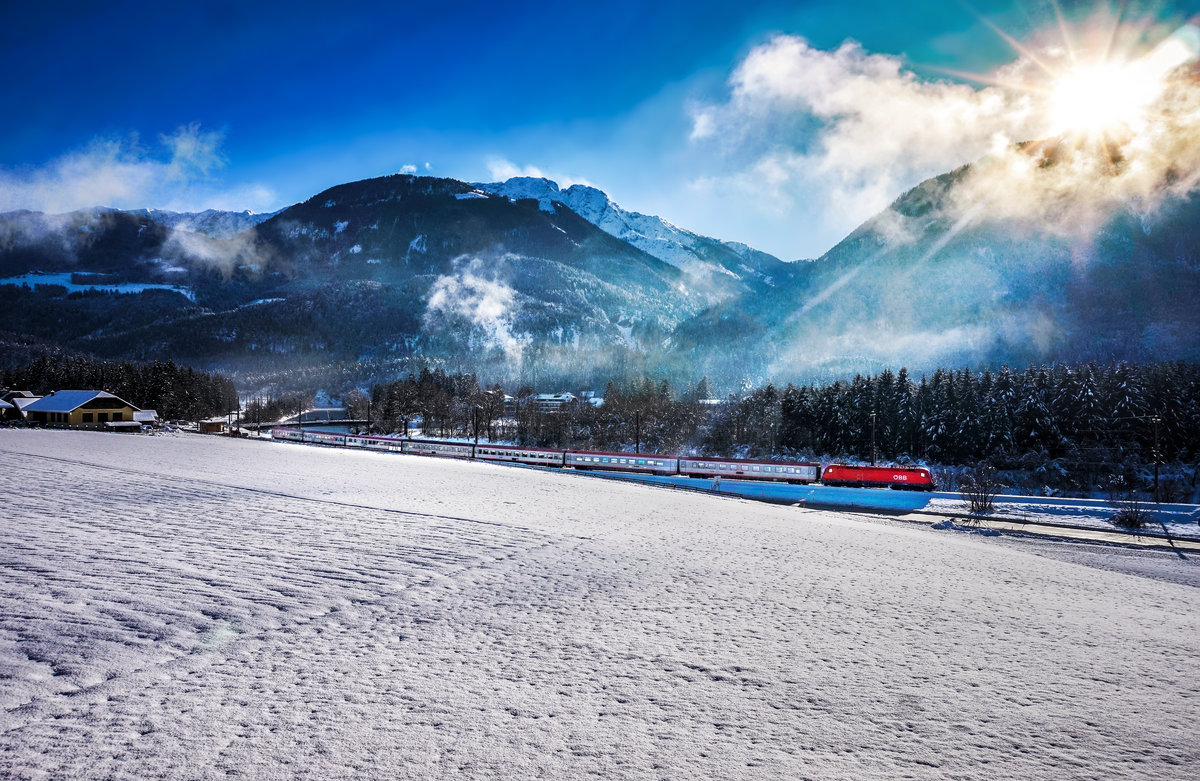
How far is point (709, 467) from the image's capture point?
1593 inches

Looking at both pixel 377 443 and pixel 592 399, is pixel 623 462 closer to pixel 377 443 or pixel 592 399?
pixel 377 443

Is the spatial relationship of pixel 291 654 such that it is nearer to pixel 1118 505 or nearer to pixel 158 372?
pixel 1118 505

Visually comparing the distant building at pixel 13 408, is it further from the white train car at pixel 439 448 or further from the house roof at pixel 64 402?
the white train car at pixel 439 448

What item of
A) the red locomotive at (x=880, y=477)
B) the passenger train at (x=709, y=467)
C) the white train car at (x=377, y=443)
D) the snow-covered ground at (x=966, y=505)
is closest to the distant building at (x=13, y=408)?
the white train car at (x=377, y=443)

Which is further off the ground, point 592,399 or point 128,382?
point 592,399

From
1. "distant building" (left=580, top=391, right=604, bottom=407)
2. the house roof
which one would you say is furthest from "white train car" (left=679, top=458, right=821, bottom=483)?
the house roof

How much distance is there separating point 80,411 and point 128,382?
22105 millimetres

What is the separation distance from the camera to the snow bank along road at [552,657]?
524 centimetres

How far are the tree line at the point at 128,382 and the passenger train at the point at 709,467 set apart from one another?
69.4m

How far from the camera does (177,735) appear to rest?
16.9 feet

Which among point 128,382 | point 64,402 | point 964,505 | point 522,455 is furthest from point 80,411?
point 964,505

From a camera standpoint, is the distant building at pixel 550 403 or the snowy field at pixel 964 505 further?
the distant building at pixel 550 403

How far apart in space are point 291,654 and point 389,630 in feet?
4.27

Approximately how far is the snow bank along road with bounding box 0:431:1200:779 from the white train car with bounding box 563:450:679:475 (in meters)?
25.6
